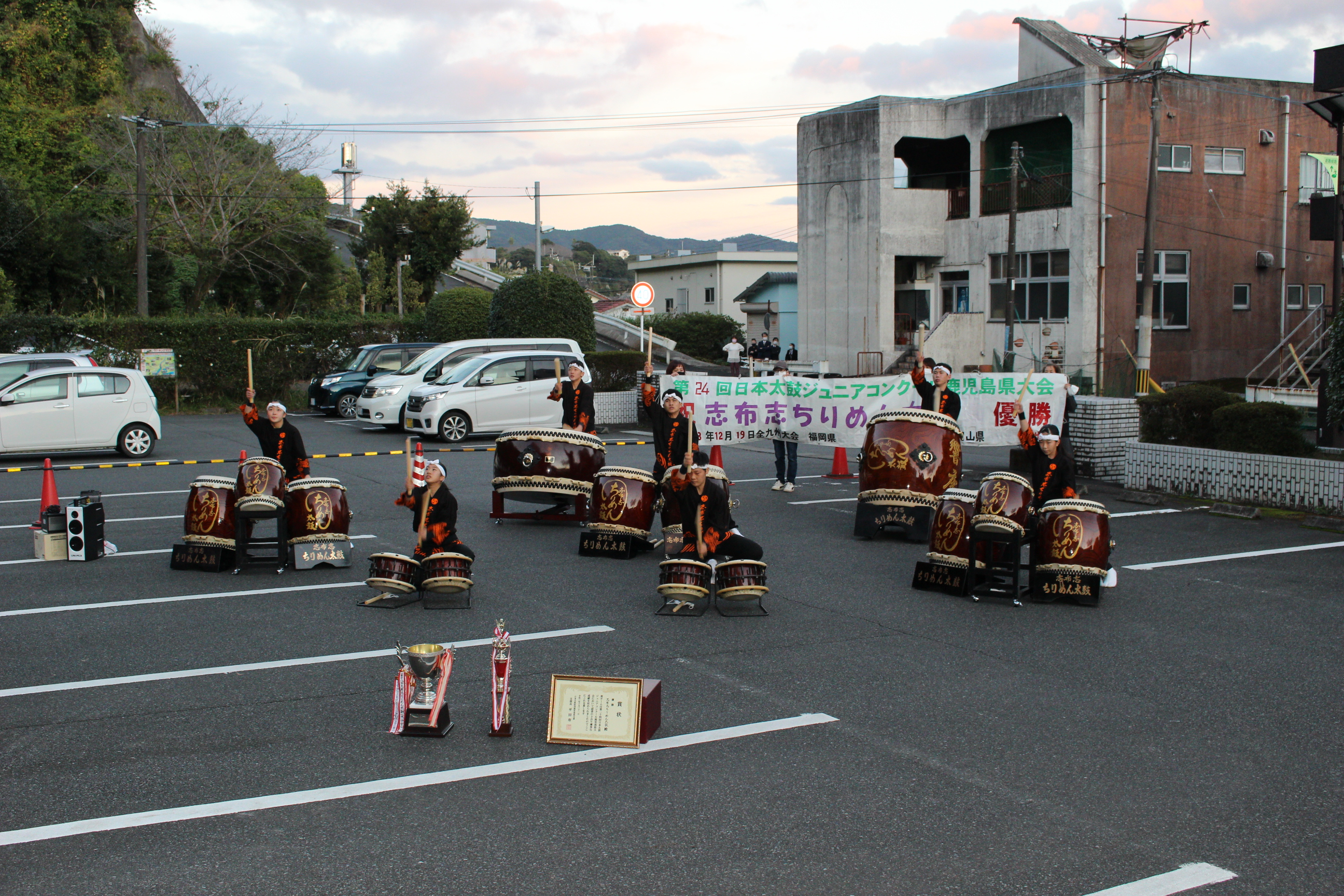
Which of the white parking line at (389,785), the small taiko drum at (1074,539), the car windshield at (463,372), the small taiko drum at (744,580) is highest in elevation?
the car windshield at (463,372)

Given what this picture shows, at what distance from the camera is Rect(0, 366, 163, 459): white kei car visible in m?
18.3

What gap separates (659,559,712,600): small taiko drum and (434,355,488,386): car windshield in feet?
45.0

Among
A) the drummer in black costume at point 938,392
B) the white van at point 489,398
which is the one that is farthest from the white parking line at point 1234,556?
the white van at point 489,398

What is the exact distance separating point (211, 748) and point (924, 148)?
113 feet

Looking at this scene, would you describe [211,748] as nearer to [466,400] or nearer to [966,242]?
[466,400]

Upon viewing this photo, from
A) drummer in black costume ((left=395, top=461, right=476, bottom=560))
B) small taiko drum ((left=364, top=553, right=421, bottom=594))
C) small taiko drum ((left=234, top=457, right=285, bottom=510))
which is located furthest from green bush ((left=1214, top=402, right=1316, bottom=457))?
small taiko drum ((left=234, top=457, right=285, bottom=510))

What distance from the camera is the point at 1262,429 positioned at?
1370cm

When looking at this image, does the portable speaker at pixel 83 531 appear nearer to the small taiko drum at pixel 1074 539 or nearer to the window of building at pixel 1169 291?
the small taiko drum at pixel 1074 539

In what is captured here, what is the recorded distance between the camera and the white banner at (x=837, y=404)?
49.6ft

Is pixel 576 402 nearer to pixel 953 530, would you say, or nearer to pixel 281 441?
pixel 281 441

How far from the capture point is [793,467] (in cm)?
1559

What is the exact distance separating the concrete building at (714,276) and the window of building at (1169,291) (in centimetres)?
2614

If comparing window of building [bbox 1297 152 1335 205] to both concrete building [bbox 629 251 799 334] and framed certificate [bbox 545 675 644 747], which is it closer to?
concrete building [bbox 629 251 799 334]

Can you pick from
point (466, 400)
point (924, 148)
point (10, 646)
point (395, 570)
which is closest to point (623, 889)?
point (395, 570)
